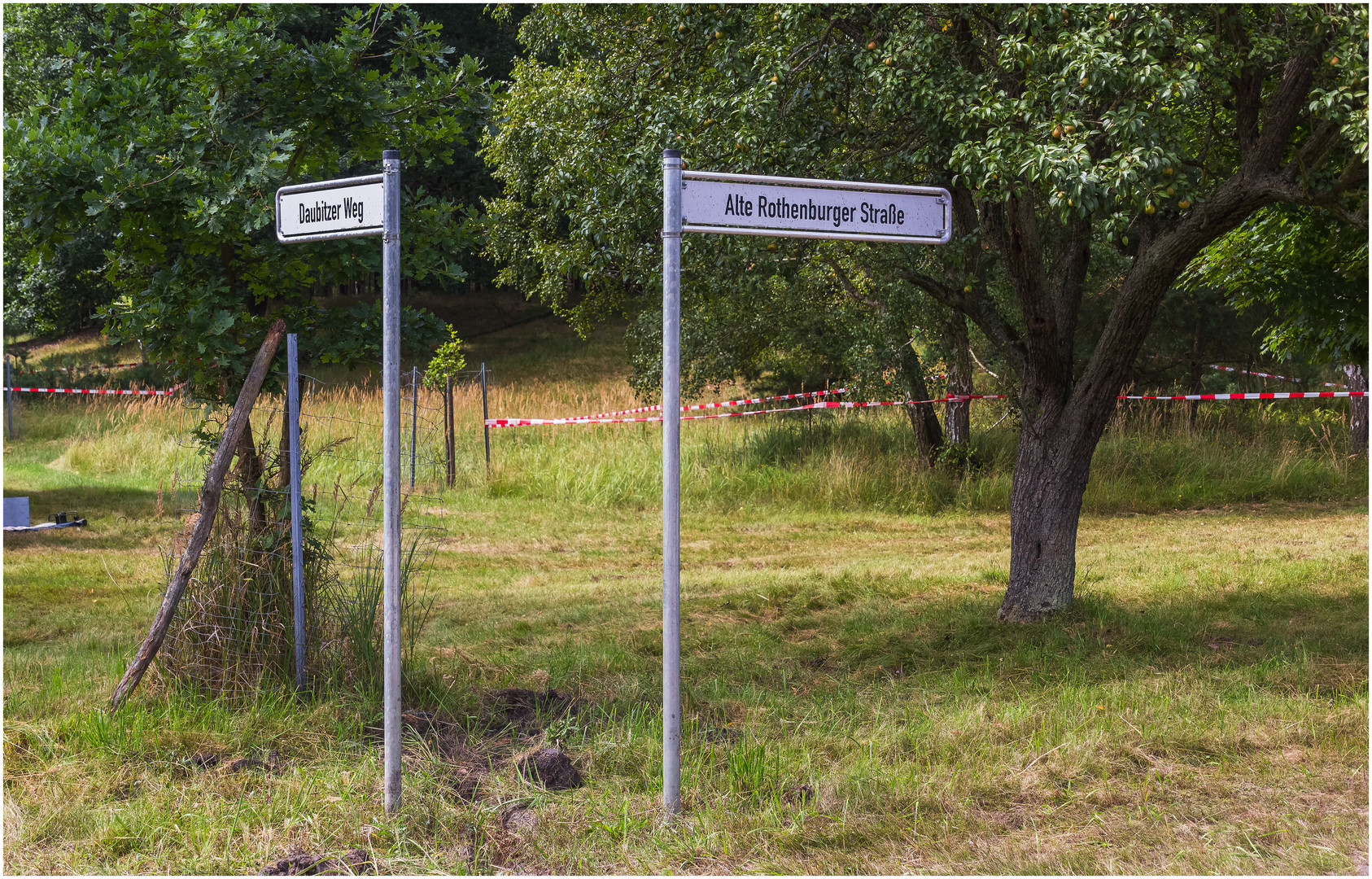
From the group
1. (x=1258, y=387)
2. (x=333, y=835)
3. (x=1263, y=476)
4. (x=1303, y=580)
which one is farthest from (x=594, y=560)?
(x=1258, y=387)

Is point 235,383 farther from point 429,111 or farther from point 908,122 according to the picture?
point 908,122

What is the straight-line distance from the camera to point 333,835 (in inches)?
151

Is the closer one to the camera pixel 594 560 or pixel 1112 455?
pixel 594 560

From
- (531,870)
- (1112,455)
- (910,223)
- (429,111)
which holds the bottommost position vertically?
(531,870)

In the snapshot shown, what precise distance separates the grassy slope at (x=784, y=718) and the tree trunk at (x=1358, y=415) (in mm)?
4773

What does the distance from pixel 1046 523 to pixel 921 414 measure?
7.82 m

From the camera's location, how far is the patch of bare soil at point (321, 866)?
11.8ft

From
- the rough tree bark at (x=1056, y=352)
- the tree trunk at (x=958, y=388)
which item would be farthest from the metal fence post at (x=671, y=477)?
the tree trunk at (x=958, y=388)

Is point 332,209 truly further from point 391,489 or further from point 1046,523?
point 1046,523

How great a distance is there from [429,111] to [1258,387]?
1671cm

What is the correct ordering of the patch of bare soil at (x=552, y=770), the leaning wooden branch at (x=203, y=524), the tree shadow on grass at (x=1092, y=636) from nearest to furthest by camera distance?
the patch of bare soil at (x=552, y=770) → the leaning wooden branch at (x=203, y=524) → the tree shadow on grass at (x=1092, y=636)

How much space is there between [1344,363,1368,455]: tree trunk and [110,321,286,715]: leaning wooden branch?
15916mm

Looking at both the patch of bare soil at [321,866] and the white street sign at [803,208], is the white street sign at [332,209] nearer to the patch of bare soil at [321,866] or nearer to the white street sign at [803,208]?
the white street sign at [803,208]


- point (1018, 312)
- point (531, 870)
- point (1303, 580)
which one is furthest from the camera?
point (1018, 312)
